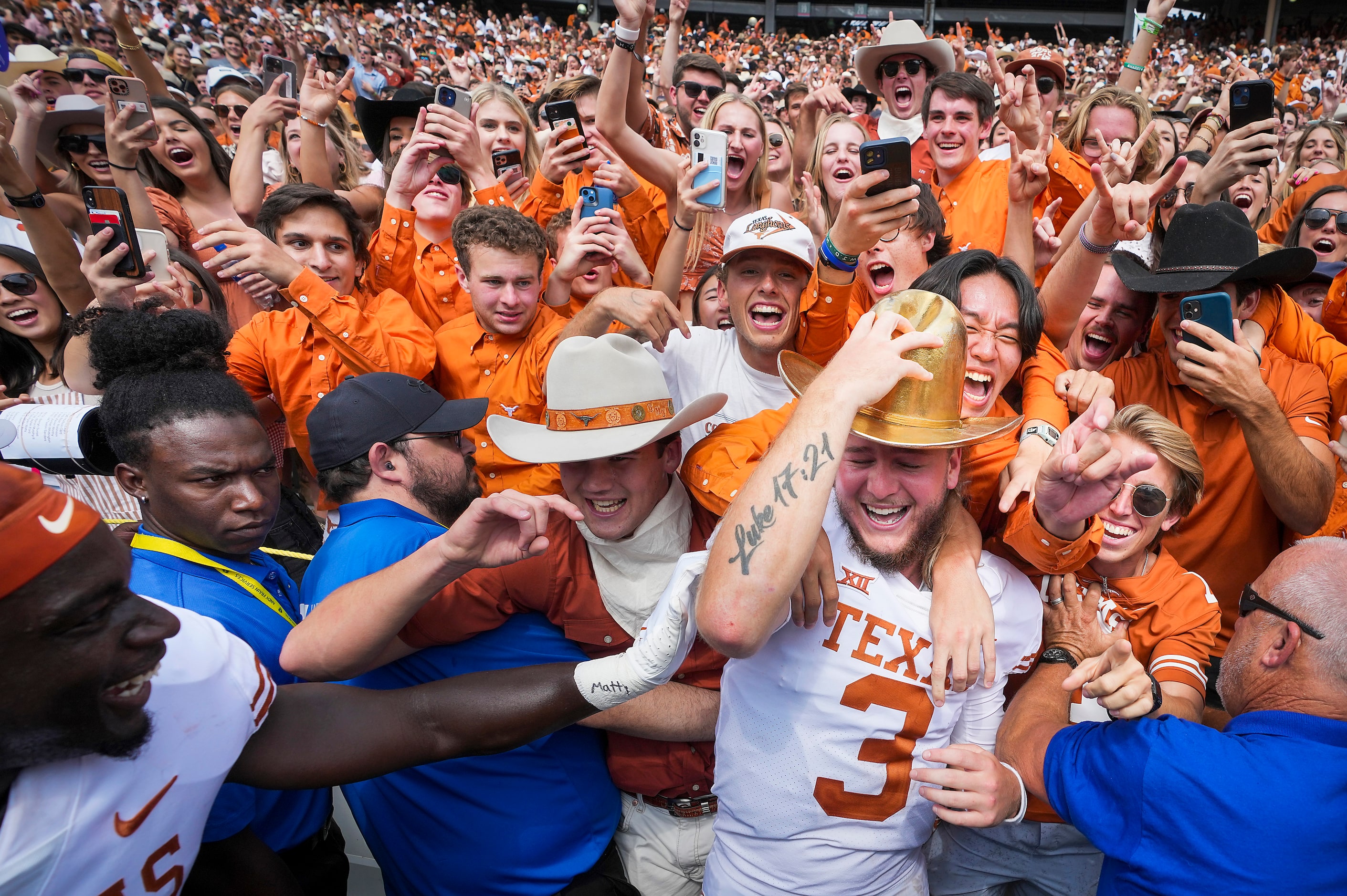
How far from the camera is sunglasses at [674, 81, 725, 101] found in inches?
247

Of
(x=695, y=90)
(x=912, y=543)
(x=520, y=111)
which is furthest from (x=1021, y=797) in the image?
(x=695, y=90)

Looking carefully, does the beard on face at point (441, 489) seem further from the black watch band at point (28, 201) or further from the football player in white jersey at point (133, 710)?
the black watch band at point (28, 201)

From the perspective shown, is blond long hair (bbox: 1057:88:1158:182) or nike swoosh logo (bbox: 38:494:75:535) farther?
blond long hair (bbox: 1057:88:1158:182)

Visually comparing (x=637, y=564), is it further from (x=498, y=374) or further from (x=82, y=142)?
(x=82, y=142)

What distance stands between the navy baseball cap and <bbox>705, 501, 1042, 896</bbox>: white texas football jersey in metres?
1.38

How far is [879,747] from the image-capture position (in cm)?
196

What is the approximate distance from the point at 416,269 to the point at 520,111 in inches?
66.3

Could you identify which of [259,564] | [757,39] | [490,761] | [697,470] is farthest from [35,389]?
[757,39]

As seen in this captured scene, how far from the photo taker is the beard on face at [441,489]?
2.63m

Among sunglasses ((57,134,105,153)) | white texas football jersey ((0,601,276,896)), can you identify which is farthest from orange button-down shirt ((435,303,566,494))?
sunglasses ((57,134,105,153))

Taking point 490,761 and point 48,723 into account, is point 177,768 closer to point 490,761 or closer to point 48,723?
point 48,723

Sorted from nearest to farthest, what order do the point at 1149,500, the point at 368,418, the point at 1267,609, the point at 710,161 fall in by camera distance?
the point at 1267,609 → the point at 1149,500 → the point at 368,418 → the point at 710,161

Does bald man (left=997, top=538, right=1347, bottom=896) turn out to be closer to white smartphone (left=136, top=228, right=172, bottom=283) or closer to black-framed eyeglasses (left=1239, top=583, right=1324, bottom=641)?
black-framed eyeglasses (left=1239, top=583, right=1324, bottom=641)

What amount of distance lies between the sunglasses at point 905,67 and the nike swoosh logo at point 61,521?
5.63 m
